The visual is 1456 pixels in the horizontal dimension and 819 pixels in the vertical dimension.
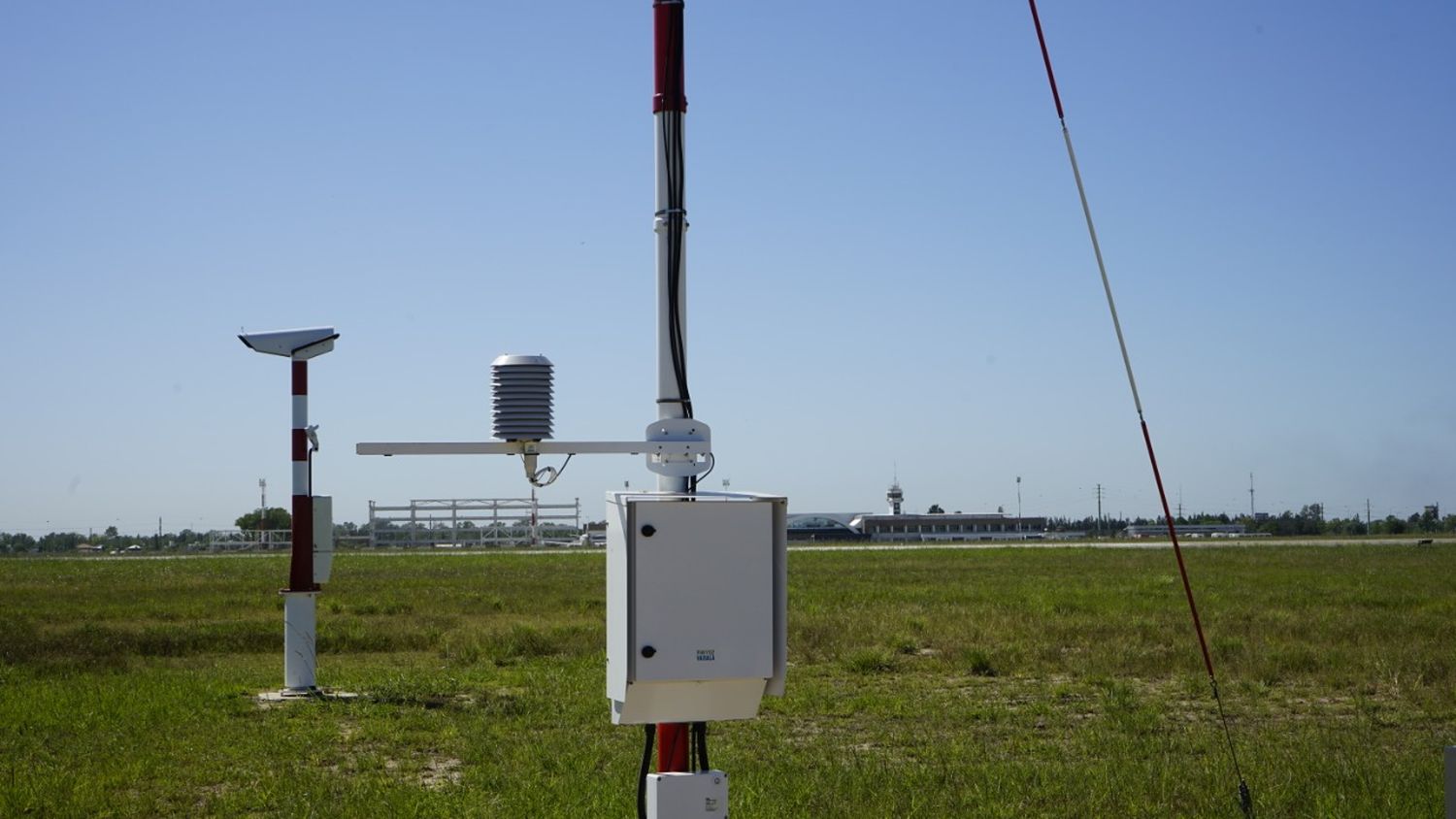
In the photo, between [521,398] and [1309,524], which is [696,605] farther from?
[1309,524]

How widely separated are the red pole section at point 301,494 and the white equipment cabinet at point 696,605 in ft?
27.1

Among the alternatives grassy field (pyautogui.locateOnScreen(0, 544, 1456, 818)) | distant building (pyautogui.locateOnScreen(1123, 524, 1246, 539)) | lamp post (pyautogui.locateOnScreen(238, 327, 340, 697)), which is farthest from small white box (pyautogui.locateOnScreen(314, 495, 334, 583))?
distant building (pyautogui.locateOnScreen(1123, 524, 1246, 539))

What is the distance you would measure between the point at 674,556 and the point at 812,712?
7.52m

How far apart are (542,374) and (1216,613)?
1785 centimetres

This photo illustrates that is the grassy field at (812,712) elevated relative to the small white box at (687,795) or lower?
lower

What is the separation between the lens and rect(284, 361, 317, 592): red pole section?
38.7ft

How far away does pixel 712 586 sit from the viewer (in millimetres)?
4129

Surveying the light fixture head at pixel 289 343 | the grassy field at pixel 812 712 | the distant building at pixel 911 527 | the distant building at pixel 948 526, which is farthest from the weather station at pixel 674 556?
the distant building at pixel 948 526

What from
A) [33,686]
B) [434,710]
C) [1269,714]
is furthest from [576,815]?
[33,686]

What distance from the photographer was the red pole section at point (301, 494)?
11.8m

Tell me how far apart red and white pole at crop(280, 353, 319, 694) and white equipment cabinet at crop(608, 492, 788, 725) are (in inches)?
327

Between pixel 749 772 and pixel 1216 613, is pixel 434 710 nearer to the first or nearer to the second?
pixel 749 772

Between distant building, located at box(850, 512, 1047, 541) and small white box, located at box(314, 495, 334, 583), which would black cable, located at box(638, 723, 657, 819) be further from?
distant building, located at box(850, 512, 1047, 541)

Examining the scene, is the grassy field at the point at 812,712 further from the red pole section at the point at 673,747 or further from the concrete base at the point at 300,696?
the red pole section at the point at 673,747
